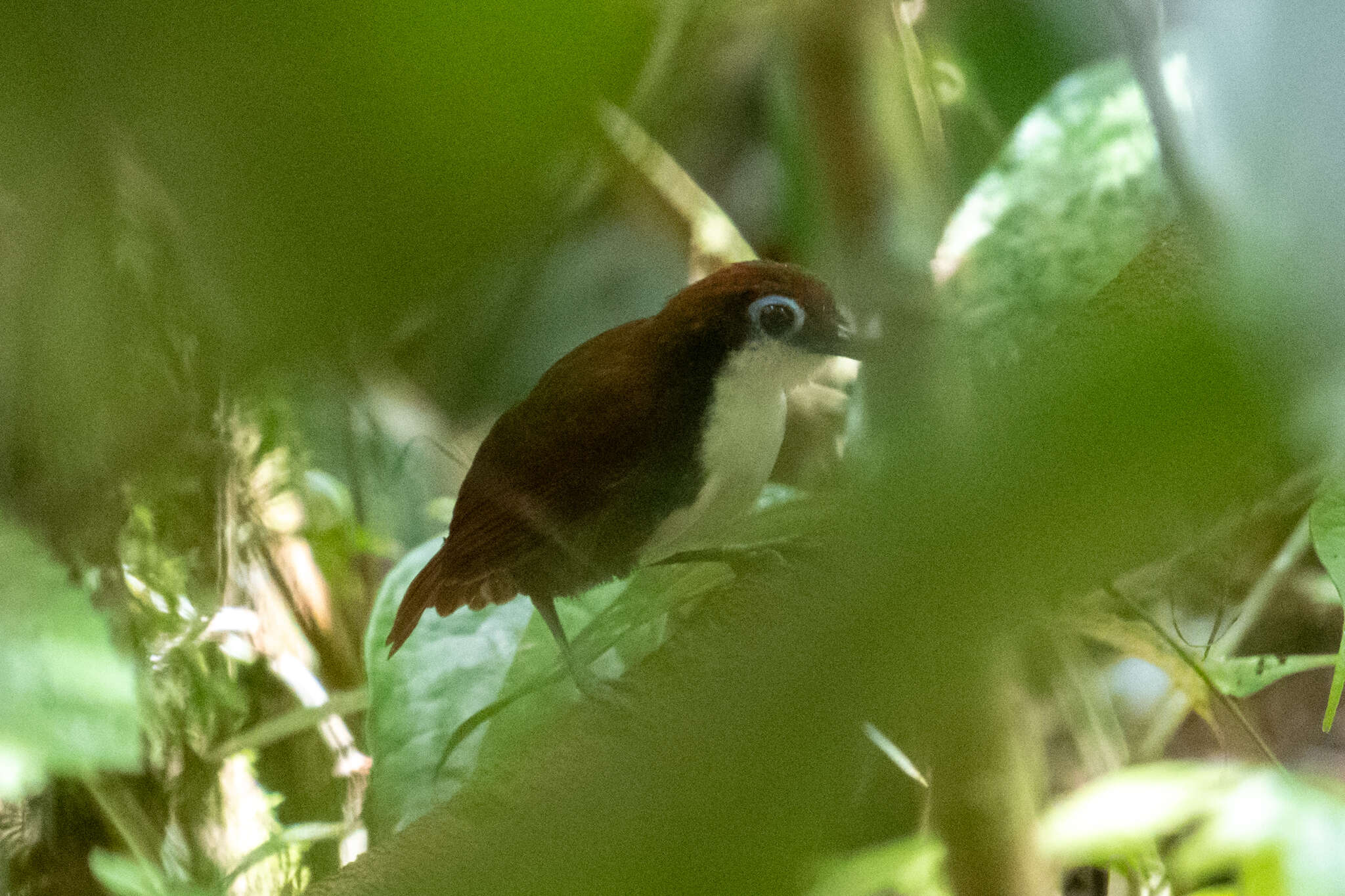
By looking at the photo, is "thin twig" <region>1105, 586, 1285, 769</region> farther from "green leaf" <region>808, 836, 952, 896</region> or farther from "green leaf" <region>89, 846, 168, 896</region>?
"green leaf" <region>89, 846, 168, 896</region>

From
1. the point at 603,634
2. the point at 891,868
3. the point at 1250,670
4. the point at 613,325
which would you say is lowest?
the point at 1250,670

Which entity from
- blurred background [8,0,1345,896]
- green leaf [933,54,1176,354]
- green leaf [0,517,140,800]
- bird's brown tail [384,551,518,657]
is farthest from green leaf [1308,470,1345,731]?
green leaf [0,517,140,800]

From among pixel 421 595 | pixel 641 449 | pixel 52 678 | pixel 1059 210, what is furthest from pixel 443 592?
pixel 1059 210

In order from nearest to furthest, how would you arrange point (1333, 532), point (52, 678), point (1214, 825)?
point (52, 678)
point (1333, 532)
point (1214, 825)

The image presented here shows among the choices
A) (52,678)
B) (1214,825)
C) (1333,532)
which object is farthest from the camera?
(1214,825)

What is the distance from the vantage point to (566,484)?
1.84ft

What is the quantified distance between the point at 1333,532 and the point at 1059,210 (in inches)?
9.6

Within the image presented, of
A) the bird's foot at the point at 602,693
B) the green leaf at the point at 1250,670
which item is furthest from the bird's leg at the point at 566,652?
the green leaf at the point at 1250,670

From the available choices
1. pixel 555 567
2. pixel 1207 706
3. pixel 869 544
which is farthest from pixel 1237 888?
pixel 869 544

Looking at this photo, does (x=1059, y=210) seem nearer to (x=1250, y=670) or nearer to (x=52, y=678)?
(x=1250, y=670)

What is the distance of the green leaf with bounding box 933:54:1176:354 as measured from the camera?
0.43m

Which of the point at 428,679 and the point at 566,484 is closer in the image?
the point at 566,484

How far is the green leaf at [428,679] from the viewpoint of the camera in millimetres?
624

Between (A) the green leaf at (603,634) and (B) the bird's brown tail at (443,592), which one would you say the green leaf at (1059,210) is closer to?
(A) the green leaf at (603,634)
